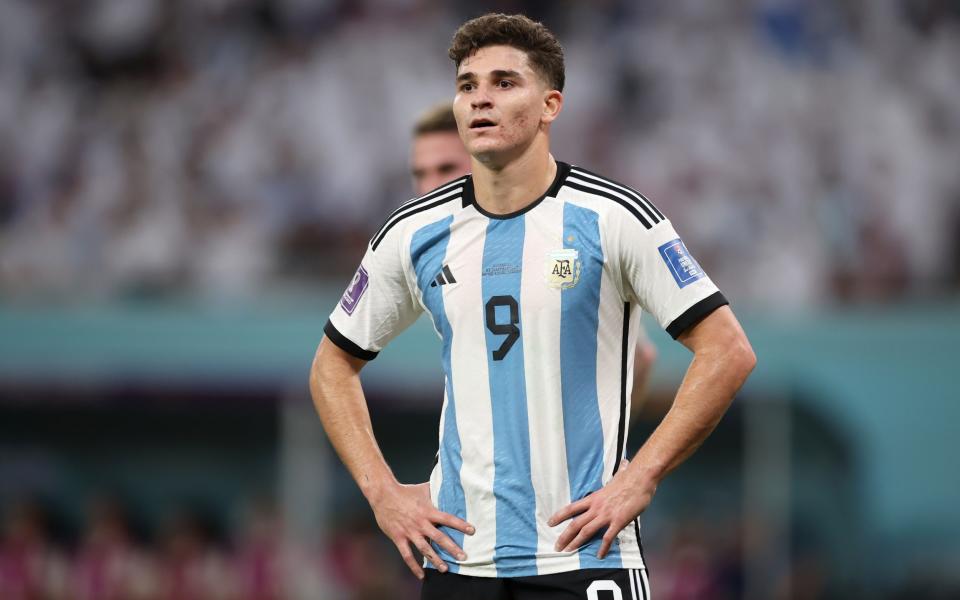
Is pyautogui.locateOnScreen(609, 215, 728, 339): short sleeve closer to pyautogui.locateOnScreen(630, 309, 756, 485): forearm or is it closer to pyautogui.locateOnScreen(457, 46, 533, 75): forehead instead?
pyautogui.locateOnScreen(630, 309, 756, 485): forearm

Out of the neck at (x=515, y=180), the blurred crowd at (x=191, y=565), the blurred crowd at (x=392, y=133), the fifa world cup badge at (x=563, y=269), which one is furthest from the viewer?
the blurred crowd at (x=191, y=565)

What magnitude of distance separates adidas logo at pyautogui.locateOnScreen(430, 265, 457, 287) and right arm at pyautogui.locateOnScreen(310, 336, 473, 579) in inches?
16.9

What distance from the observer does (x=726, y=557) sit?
12.1 meters

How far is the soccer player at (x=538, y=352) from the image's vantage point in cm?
386

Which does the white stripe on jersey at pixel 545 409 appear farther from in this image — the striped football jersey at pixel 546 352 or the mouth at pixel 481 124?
the mouth at pixel 481 124

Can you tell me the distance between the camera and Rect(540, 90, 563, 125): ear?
410cm

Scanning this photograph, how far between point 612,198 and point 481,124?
1.34ft

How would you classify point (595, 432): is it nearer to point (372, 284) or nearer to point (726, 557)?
point (372, 284)

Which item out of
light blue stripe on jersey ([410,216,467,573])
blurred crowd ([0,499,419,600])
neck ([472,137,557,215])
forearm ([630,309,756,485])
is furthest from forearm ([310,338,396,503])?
blurred crowd ([0,499,419,600])

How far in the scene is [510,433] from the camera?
3.94 meters

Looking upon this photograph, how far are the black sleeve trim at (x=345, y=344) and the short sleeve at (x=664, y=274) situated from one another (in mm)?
861

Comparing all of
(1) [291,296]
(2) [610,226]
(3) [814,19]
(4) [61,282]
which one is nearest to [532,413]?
(2) [610,226]

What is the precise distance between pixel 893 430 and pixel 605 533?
320 inches

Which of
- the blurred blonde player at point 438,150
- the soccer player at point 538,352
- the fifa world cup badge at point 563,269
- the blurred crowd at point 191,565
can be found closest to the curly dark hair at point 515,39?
the soccer player at point 538,352
